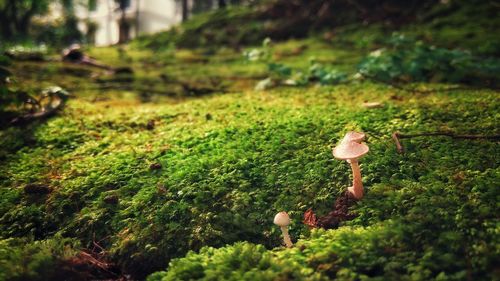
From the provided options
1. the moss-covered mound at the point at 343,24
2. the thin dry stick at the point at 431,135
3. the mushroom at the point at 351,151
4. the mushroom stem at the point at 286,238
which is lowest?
the mushroom stem at the point at 286,238

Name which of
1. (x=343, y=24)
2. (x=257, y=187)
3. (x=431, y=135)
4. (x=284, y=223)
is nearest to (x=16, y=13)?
(x=343, y=24)

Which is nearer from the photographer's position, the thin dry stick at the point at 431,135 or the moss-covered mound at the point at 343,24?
the thin dry stick at the point at 431,135

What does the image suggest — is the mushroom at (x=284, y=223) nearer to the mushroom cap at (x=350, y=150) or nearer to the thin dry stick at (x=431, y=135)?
the mushroom cap at (x=350, y=150)

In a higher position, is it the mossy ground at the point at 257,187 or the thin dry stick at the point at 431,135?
the thin dry stick at the point at 431,135

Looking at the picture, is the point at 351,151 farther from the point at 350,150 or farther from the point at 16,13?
the point at 16,13

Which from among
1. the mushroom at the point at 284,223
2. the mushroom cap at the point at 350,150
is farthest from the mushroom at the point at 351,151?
the mushroom at the point at 284,223

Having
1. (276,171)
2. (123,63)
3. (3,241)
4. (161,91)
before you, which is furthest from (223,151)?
(123,63)

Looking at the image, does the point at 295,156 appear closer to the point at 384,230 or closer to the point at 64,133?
the point at 384,230
